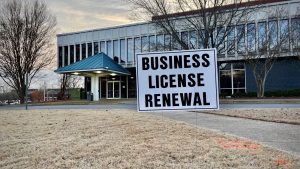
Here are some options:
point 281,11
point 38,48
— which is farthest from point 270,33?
point 38,48

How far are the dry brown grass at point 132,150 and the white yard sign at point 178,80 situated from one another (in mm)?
1114

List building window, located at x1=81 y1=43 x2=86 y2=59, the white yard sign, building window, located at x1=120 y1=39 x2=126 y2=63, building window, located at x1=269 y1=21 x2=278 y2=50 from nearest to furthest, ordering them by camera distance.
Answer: the white yard sign, building window, located at x1=269 y1=21 x2=278 y2=50, building window, located at x1=120 y1=39 x2=126 y2=63, building window, located at x1=81 y1=43 x2=86 y2=59

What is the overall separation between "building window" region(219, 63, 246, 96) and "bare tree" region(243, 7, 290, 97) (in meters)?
4.29

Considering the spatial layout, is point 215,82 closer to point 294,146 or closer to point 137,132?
point 294,146

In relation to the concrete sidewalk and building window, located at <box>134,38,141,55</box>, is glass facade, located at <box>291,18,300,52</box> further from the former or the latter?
the concrete sidewalk

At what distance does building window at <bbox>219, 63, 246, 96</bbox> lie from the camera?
140 feet

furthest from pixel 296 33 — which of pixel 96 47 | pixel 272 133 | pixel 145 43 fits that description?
pixel 272 133

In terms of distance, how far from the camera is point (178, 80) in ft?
21.2

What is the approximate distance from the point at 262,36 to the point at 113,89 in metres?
21.5

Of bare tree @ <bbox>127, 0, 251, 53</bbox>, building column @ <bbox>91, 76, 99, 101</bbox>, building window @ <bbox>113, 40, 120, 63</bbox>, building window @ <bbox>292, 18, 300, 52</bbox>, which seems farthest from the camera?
building window @ <bbox>113, 40, 120, 63</bbox>

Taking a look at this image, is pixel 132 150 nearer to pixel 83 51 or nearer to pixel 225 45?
pixel 225 45

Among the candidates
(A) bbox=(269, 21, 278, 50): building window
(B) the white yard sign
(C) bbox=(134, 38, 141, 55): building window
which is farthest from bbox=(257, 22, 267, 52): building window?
(B) the white yard sign

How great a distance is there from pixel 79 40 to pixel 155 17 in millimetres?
29198

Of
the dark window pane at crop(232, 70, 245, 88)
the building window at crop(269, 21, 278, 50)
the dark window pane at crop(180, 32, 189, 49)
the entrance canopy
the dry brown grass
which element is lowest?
the dry brown grass
